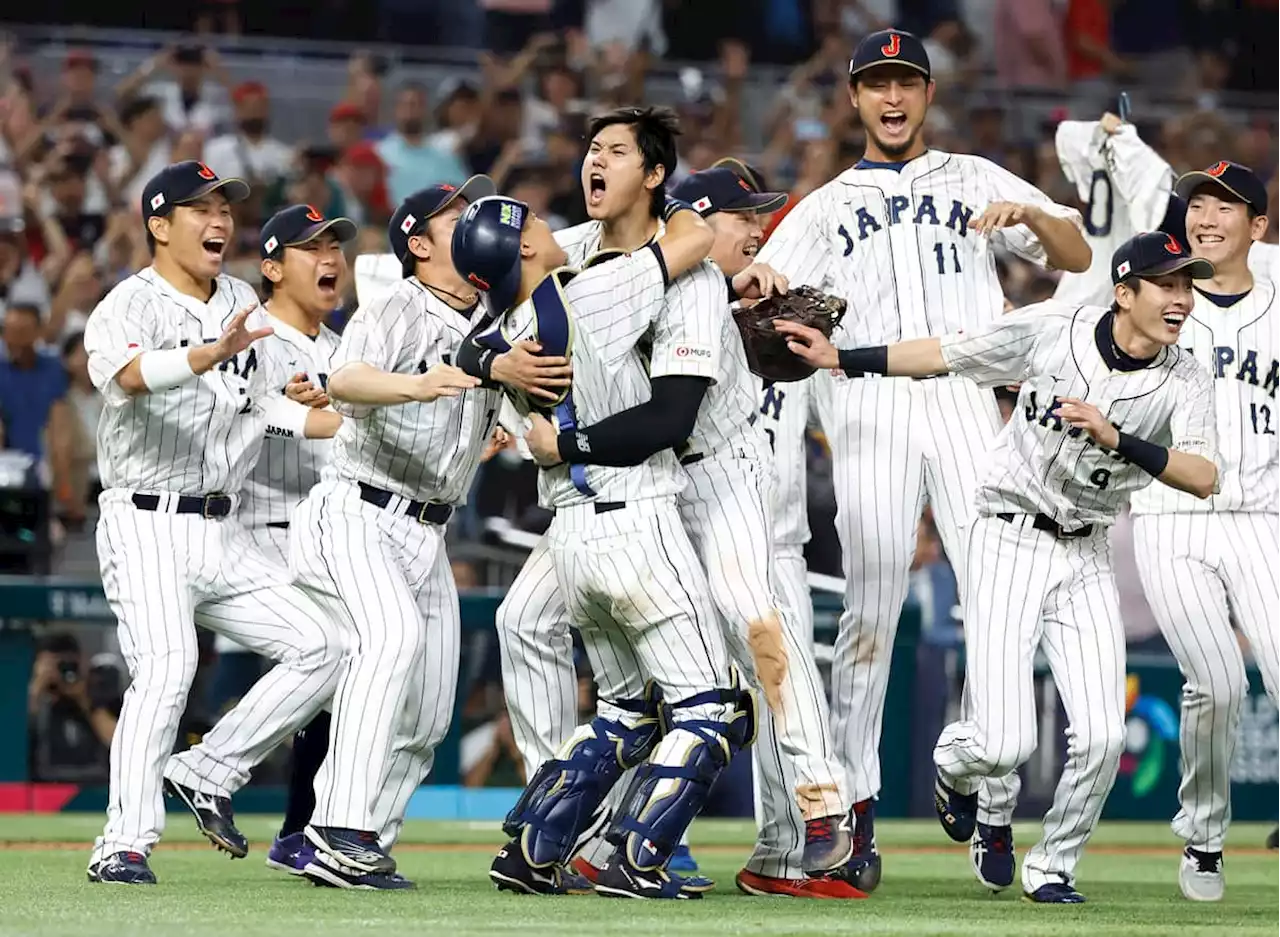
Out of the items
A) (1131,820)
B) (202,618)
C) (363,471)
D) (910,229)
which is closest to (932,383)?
(910,229)

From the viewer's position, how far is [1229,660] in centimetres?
679

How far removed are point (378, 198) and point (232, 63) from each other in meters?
1.69

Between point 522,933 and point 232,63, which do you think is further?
point 232,63

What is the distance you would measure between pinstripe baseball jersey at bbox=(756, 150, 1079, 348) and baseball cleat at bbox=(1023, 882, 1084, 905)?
6.12 ft

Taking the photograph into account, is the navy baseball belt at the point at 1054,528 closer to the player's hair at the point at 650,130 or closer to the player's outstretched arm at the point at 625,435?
the player's outstretched arm at the point at 625,435

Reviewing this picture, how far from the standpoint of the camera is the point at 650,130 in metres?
5.92

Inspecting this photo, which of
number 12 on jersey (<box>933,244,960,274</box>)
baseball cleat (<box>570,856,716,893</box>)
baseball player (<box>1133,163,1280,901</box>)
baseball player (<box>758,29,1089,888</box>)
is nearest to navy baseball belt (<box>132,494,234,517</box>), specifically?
baseball cleat (<box>570,856,716,893</box>)

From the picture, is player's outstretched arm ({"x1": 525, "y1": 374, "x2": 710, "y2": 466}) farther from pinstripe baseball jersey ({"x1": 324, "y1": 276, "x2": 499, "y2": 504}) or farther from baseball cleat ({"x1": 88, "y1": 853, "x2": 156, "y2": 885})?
baseball cleat ({"x1": 88, "y1": 853, "x2": 156, "y2": 885})

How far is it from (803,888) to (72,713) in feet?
16.8

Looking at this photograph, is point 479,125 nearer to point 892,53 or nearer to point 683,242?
point 892,53

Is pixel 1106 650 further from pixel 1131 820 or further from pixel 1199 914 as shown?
pixel 1131 820

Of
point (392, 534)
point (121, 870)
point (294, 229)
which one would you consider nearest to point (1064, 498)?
point (392, 534)

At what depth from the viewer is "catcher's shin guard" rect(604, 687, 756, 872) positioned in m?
5.70

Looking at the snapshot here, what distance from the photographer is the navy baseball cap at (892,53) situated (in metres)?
6.92
